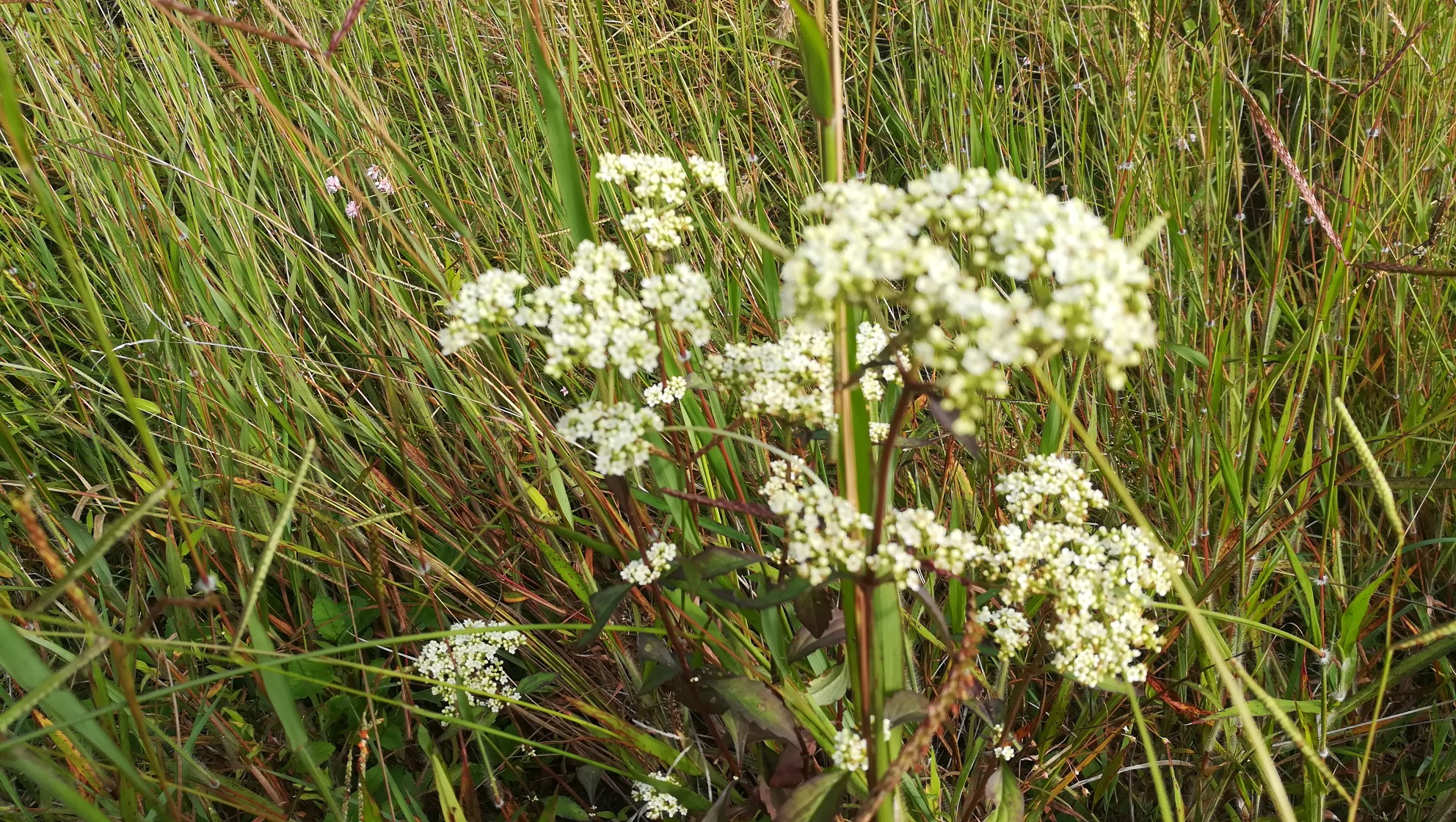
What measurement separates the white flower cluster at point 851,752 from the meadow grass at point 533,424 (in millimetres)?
297

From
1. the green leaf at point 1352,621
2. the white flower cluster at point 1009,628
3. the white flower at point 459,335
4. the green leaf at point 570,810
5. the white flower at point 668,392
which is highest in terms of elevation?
the white flower at point 459,335

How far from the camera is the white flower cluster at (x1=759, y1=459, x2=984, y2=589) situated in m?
1.08

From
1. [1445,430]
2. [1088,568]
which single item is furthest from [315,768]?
[1445,430]

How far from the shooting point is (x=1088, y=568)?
137cm

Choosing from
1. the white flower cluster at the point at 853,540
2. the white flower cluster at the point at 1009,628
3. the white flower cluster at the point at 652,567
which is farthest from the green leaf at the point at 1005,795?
the white flower cluster at the point at 652,567

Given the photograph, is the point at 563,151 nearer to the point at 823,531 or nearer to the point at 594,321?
the point at 594,321

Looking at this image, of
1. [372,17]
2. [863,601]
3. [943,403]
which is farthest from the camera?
[372,17]

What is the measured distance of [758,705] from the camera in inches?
53.3

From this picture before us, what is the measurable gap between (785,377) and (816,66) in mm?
460

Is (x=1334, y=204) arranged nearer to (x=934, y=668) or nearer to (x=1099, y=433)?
(x=1099, y=433)

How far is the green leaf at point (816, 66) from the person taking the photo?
1054 millimetres

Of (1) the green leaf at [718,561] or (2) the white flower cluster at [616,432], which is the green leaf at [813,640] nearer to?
(1) the green leaf at [718,561]

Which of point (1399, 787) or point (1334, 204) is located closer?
point (1399, 787)

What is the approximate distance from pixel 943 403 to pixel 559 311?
52 cm
